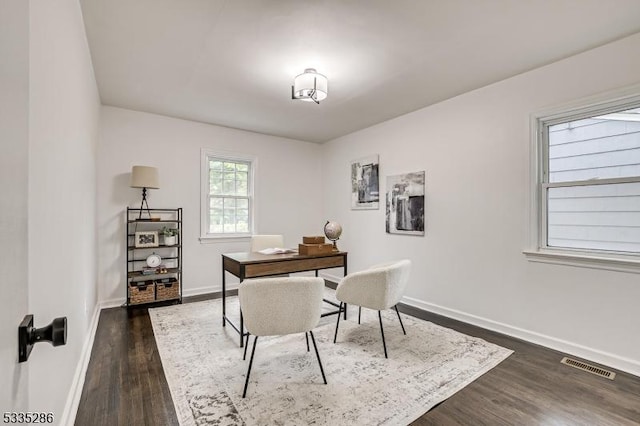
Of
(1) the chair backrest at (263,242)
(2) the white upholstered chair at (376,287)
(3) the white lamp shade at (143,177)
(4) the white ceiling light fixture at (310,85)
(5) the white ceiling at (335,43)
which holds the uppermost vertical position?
(5) the white ceiling at (335,43)

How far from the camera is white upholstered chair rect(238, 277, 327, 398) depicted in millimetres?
1997

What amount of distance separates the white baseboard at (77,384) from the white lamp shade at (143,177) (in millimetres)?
1675

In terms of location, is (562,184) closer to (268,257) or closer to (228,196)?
(268,257)

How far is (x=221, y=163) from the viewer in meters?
4.82

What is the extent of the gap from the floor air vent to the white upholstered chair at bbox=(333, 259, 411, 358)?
142cm

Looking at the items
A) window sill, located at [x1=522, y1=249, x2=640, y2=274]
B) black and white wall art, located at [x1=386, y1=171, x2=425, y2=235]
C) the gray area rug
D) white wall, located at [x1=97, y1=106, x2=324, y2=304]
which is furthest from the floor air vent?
white wall, located at [x1=97, y1=106, x2=324, y2=304]

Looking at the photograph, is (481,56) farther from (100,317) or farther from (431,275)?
(100,317)

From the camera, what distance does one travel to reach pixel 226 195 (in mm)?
4836

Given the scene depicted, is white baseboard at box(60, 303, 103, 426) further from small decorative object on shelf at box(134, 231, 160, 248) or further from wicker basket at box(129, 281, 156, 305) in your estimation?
small decorative object on shelf at box(134, 231, 160, 248)

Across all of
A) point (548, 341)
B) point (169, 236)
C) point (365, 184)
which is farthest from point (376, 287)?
point (169, 236)

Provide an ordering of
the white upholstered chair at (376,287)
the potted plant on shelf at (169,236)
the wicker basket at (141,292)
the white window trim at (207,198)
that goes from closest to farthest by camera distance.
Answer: the white upholstered chair at (376,287) < the wicker basket at (141,292) < the potted plant on shelf at (169,236) < the white window trim at (207,198)

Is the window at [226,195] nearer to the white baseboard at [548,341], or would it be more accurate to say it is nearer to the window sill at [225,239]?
the window sill at [225,239]

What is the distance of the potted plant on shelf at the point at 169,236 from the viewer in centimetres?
404

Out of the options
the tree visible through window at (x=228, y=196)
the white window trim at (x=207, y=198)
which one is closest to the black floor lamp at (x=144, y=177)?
the white window trim at (x=207, y=198)
